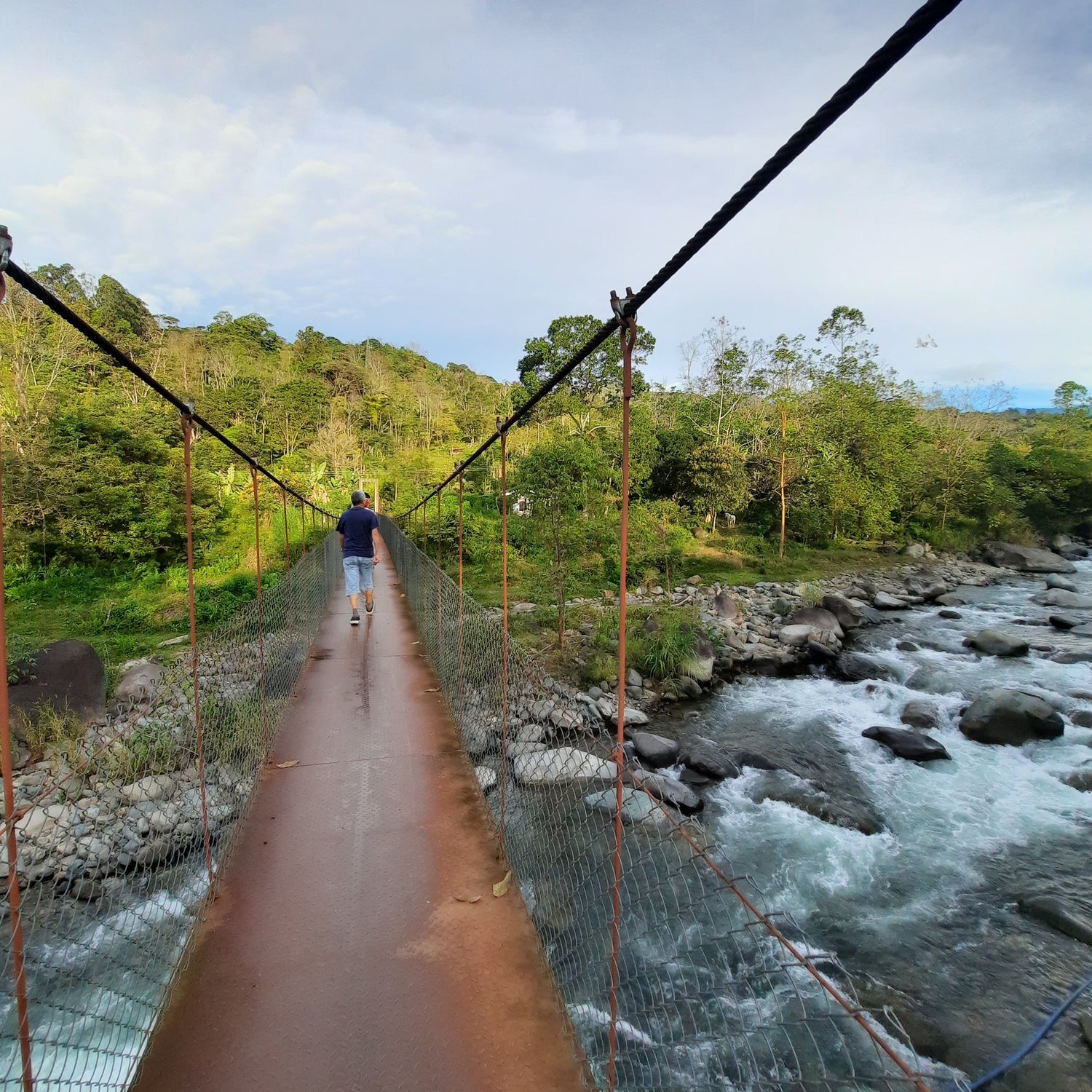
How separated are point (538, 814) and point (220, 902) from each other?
4.67 ft

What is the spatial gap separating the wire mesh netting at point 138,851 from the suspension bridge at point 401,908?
0.03 meters

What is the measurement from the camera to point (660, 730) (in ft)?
19.7

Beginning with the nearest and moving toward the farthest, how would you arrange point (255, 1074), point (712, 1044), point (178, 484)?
point (255, 1074), point (712, 1044), point (178, 484)

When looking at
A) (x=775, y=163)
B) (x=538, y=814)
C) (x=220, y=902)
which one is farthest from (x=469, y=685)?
(x=775, y=163)

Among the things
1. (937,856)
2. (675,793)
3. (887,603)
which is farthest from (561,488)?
(887,603)

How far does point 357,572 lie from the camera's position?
18.4 ft

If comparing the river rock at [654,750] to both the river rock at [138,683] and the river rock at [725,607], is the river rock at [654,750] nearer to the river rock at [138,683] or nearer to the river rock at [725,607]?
the river rock at [138,683]

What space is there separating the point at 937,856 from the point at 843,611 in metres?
6.18

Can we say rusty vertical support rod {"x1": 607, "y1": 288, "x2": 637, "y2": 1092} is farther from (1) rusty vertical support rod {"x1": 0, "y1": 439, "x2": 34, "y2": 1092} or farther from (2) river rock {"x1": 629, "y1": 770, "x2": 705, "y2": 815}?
(2) river rock {"x1": 629, "y1": 770, "x2": 705, "y2": 815}

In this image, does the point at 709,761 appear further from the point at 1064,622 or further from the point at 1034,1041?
the point at 1064,622

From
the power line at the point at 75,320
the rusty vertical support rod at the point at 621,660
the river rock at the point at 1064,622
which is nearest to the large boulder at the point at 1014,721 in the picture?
the river rock at the point at 1064,622

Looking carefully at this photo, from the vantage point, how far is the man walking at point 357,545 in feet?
17.4

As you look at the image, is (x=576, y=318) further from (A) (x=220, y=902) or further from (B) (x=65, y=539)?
(A) (x=220, y=902)

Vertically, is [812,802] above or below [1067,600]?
below
